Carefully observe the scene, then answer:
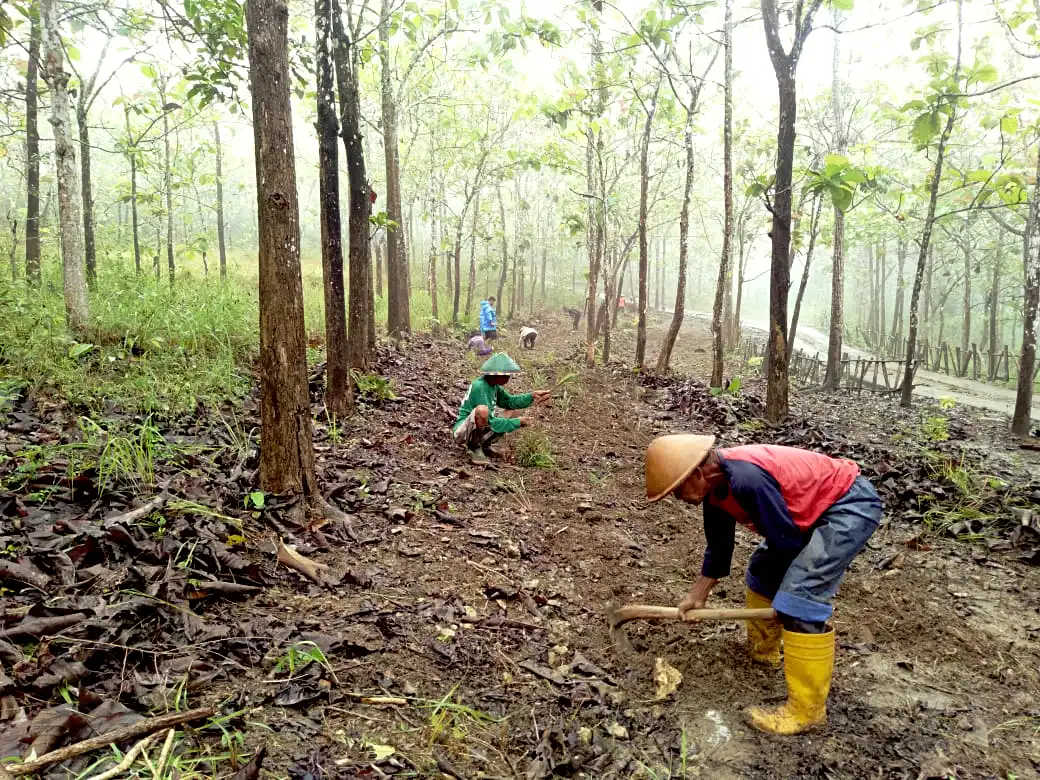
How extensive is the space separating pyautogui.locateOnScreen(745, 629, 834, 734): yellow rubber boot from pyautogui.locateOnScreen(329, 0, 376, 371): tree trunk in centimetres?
527

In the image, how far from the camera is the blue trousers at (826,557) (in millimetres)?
2689

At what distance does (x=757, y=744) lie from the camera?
2.62 meters

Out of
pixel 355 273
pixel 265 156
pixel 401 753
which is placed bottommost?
pixel 401 753

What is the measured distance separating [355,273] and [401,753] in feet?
20.0

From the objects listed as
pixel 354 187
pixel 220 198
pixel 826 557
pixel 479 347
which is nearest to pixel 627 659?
pixel 826 557

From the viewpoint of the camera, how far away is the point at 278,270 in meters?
3.83

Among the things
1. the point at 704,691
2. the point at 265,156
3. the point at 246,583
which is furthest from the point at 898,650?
the point at 265,156

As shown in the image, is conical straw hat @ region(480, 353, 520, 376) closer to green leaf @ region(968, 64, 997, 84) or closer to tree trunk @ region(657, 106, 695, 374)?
green leaf @ region(968, 64, 997, 84)

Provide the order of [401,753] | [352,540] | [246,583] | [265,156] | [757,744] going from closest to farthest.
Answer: [401,753] < [757,744] < [246,583] < [265,156] < [352,540]

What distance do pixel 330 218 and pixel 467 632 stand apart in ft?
14.4

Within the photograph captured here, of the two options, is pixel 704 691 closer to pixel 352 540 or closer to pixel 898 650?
pixel 898 650

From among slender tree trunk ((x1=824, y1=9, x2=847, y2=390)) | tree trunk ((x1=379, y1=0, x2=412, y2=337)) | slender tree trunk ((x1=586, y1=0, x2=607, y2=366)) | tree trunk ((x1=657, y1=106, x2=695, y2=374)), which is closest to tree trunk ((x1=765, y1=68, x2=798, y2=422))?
tree trunk ((x1=657, y1=106, x2=695, y2=374))

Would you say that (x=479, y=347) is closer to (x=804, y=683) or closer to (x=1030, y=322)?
(x=1030, y=322)

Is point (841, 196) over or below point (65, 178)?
below
